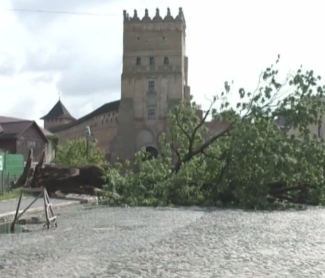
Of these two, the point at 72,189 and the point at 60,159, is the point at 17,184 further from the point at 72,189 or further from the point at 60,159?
the point at 60,159

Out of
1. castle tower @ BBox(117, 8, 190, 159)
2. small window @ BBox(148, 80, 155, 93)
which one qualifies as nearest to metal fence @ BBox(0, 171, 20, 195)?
castle tower @ BBox(117, 8, 190, 159)

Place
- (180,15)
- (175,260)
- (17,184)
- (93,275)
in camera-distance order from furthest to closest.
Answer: (180,15)
(17,184)
(175,260)
(93,275)

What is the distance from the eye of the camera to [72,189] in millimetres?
23703

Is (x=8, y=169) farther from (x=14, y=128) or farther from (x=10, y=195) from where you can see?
(x=14, y=128)

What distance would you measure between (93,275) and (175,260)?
1596mm


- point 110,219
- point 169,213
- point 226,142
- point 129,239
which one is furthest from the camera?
point 226,142

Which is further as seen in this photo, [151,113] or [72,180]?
[151,113]

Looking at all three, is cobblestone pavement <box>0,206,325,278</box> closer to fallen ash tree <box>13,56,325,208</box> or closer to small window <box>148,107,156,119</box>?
fallen ash tree <box>13,56,325,208</box>

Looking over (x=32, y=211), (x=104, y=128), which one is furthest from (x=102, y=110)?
(x=32, y=211)

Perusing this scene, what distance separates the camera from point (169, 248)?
9.83m

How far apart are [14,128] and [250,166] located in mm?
42146

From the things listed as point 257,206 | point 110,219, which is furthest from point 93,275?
point 257,206

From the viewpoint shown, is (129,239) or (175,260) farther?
(129,239)

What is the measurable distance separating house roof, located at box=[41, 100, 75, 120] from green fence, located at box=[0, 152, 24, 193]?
90.9 m
